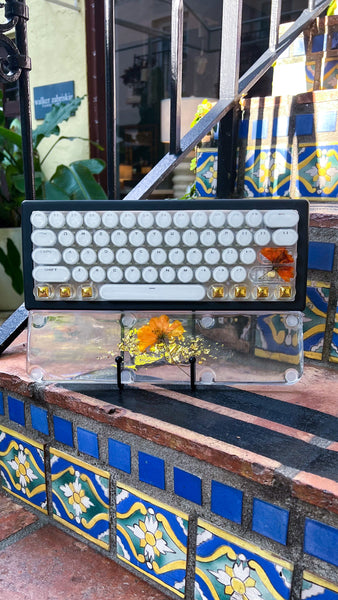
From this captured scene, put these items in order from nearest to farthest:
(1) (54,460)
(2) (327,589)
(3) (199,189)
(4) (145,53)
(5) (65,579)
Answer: (2) (327,589)
(5) (65,579)
(1) (54,460)
(3) (199,189)
(4) (145,53)

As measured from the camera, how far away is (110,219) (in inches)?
31.9

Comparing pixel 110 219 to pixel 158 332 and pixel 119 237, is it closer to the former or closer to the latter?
pixel 119 237

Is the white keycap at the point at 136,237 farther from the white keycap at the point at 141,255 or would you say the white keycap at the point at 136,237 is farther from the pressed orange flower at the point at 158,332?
the pressed orange flower at the point at 158,332

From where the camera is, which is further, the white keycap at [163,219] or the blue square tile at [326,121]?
the blue square tile at [326,121]

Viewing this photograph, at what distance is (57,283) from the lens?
2.71 feet

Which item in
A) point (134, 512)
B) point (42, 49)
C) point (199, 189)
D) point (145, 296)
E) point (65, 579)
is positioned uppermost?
point (42, 49)

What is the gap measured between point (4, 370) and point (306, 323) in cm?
63

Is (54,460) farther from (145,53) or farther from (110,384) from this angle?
(145,53)

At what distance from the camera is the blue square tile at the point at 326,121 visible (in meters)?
1.09

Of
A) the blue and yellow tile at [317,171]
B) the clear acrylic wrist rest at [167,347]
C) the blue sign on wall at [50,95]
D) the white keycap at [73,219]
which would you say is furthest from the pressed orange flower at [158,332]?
the blue sign on wall at [50,95]

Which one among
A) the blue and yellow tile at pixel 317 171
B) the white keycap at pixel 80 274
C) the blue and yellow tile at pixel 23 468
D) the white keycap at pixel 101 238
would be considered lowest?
the blue and yellow tile at pixel 23 468

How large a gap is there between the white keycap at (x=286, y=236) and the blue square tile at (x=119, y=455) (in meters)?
0.43

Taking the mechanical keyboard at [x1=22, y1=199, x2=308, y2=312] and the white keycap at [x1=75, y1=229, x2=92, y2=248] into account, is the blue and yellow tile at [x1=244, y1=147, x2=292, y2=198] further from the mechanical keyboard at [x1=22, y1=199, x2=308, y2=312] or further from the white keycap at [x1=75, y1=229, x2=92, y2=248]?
the white keycap at [x1=75, y1=229, x2=92, y2=248]

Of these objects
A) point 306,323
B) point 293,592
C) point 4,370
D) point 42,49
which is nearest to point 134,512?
point 293,592
